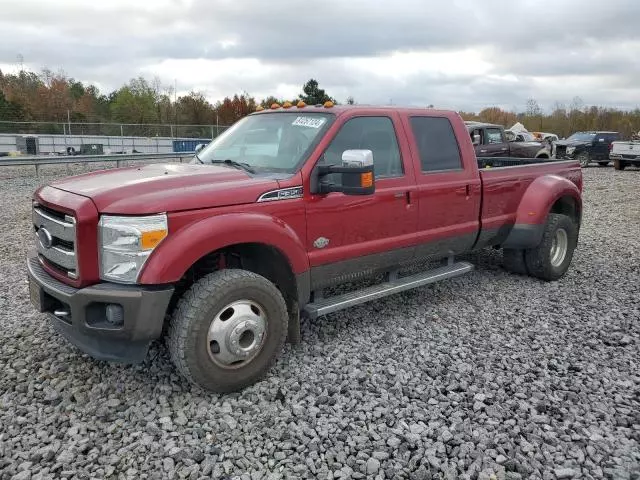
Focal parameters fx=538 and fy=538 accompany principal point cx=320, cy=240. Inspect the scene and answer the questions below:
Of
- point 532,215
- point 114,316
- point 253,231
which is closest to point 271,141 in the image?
point 253,231

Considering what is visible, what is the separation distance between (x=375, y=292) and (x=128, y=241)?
2092 millimetres

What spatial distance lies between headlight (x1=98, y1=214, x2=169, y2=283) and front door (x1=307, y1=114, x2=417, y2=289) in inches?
45.7

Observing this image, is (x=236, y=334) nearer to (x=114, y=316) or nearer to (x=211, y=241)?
(x=211, y=241)

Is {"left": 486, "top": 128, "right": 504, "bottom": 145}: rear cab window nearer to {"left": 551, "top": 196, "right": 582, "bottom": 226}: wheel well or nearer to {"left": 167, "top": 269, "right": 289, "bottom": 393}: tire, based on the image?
{"left": 551, "top": 196, "right": 582, "bottom": 226}: wheel well

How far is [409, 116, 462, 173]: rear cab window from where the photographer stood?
4820 millimetres

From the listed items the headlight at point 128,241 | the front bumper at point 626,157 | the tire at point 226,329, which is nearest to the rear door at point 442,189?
the tire at point 226,329

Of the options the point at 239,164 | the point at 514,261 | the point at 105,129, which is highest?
the point at 105,129

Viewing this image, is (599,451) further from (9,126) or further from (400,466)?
(9,126)

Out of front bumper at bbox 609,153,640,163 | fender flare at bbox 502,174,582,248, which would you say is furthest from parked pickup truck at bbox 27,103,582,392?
front bumper at bbox 609,153,640,163

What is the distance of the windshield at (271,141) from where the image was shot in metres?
4.13

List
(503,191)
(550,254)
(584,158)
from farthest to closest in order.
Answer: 1. (584,158)
2. (550,254)
3. (503,191)

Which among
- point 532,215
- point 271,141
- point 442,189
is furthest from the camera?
point 532,215

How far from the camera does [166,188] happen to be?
11.3 feet

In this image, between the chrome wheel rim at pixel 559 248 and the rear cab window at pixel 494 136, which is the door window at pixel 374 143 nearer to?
the chrome wheel rim at pixel 559 248
